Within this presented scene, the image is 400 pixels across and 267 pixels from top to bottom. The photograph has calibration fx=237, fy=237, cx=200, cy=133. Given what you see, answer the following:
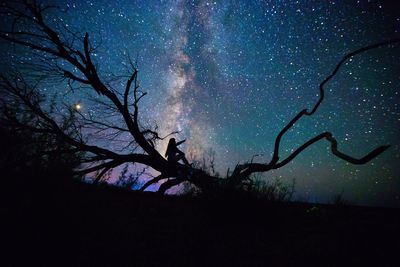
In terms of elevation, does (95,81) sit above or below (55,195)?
above

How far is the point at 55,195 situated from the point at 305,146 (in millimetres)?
6119

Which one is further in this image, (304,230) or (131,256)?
(304,230)

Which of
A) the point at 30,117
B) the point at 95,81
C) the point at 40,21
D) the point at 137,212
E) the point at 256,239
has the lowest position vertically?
the point at 256,239

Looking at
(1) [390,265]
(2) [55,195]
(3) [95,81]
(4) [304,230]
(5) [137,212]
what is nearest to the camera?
(1) [390,265]

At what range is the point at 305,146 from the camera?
669 centimetres

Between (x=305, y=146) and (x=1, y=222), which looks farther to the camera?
(x=305, y=146)

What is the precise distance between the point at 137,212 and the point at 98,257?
2.01m

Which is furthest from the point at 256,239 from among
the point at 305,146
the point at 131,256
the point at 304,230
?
the point at 305,146

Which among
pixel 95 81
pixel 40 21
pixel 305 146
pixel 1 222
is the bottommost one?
pixel 1 222

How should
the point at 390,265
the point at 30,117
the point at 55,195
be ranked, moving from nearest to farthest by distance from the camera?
1. the point at 390,265
2. the point at 55,195
3. the point at 30,117

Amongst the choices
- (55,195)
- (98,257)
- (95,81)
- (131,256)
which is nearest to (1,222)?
(55,195)

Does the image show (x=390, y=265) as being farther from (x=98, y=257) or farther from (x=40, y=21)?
(x=40, y=21)

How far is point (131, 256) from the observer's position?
211 centimetres

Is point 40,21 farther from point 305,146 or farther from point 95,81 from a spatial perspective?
point 305,146
